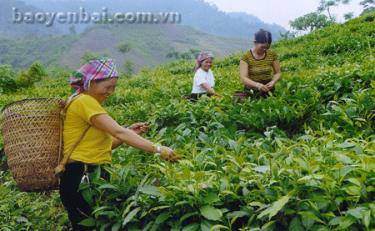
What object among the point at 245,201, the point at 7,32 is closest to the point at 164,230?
the point at 245,201

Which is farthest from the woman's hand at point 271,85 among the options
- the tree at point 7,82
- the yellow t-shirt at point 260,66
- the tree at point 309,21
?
the tree at point 309,21

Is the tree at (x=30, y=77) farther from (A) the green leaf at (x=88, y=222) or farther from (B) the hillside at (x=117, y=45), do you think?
(B) the hillside at (x=117, y=45)

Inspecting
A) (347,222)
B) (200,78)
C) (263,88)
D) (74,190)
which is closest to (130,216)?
(74,190)

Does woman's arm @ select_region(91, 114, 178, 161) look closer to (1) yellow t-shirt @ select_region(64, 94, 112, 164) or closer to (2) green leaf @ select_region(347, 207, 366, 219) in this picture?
(1) yellow t-shirt @ select_region(64, 94, 112, 164)

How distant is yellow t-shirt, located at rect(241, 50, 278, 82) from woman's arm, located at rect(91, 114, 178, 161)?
10.7 feet

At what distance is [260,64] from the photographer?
661cm

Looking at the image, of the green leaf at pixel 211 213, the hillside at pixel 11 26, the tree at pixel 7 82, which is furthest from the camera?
the hillside at pixel 11 26

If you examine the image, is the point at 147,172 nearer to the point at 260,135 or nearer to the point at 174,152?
the point at 174,152

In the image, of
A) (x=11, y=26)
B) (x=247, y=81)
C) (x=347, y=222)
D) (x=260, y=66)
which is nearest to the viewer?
(x=347, y=222)

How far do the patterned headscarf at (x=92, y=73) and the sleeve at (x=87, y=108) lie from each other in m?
0.16

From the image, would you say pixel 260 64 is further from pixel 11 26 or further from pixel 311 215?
pixel 11 26

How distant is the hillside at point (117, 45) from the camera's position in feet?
306

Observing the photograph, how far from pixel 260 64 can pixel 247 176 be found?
12.1 feet

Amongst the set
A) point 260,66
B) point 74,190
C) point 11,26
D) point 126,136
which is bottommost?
point 11,26
